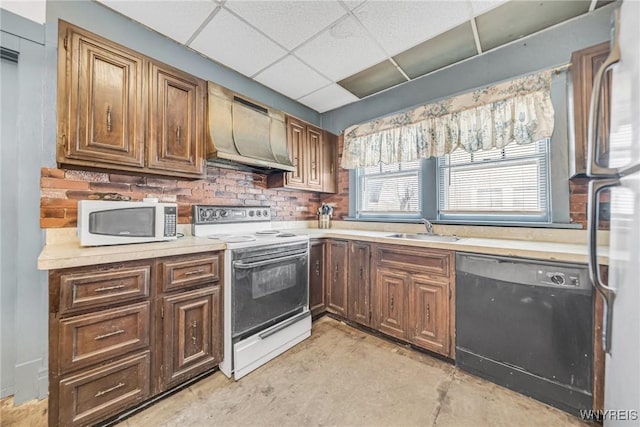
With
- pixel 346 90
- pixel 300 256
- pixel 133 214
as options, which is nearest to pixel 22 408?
pixel 133 214

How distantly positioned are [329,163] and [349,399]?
2683 mm

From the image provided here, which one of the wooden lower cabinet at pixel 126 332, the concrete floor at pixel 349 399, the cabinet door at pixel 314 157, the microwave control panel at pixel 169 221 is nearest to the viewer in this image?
the wooden lower cabinet at pixel 126 332

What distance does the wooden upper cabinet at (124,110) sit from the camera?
5.07ft

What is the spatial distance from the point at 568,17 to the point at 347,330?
3302 mm

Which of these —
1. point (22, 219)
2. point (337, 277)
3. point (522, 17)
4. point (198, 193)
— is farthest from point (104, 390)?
point (522, 17)

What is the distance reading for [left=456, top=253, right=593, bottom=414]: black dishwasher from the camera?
4.82 ft

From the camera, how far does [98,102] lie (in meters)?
1.65

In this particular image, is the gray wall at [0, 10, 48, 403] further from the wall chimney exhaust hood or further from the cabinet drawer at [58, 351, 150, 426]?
the wall chimney exhaust hood

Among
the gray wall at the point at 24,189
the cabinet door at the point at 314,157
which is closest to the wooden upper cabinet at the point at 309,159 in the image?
the cabinet door at the point at 314,157

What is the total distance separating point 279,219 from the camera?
321 centimetres

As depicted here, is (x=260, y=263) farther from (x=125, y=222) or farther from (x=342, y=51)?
(x=342, y=51)

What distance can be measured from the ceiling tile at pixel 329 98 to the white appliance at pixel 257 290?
1750 millimetres

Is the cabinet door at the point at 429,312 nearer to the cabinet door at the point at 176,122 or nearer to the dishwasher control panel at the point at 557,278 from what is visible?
the dishwasher control panel at the point at 557,278

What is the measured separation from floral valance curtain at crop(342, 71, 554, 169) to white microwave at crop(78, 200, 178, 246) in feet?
7.68
